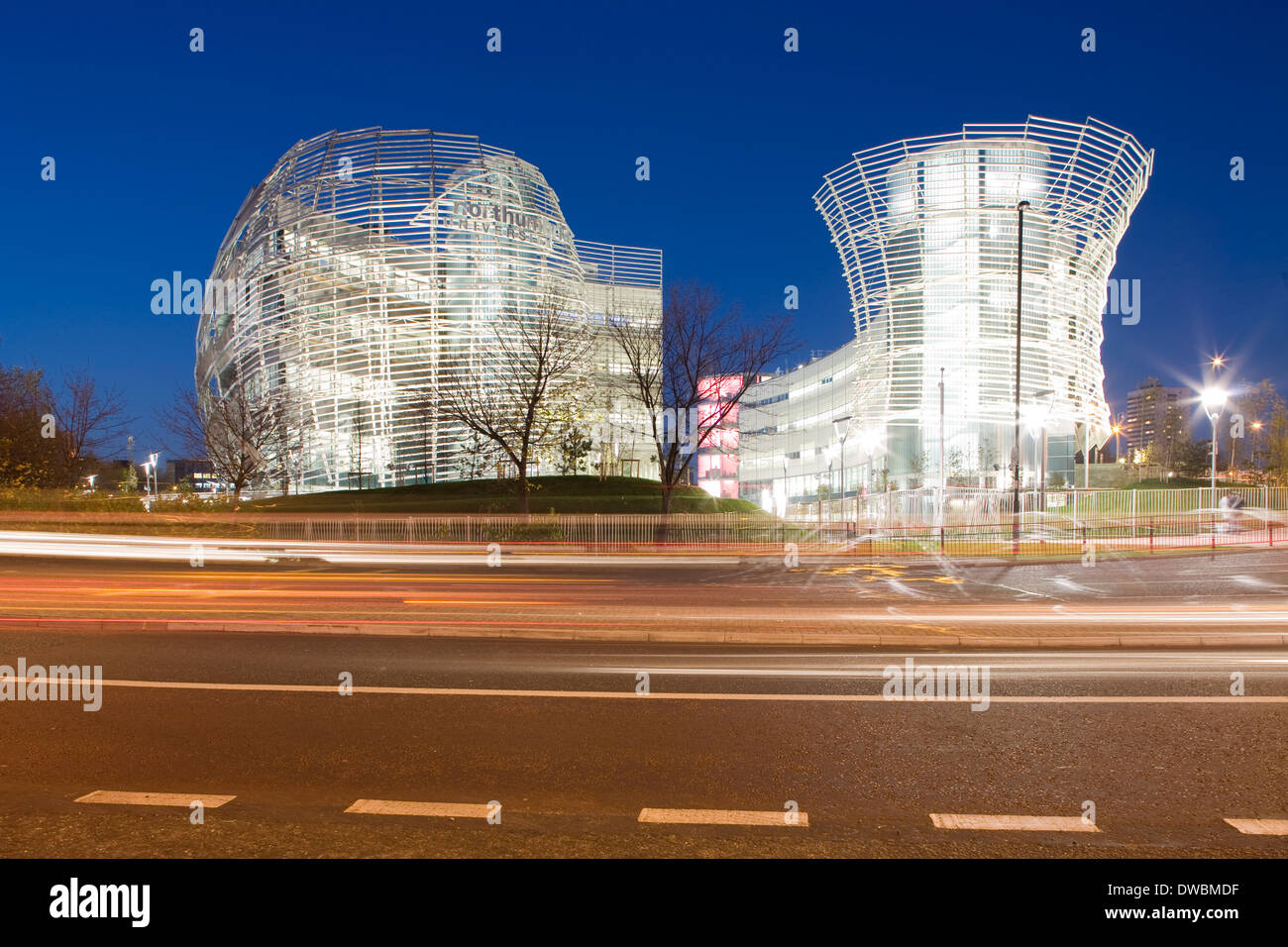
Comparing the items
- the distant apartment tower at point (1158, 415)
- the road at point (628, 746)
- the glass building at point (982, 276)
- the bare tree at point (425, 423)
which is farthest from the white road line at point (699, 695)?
the distant apartment tower at point (1158, 415)

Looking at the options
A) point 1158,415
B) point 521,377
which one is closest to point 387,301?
point 521,377

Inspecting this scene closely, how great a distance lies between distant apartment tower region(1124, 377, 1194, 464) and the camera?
9556cm

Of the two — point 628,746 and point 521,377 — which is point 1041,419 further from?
point 628,746

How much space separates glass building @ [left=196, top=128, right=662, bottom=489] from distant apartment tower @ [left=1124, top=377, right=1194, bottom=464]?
56127 mm

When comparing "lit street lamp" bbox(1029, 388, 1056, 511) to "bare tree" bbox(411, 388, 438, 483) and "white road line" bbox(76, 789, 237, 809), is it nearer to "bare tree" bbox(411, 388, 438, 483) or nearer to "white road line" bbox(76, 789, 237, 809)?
"bare tree" bbox(411, 388, 438, 483)

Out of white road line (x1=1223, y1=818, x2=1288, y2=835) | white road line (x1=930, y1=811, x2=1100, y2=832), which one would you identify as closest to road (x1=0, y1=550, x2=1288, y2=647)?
white road line (x1=1223, y1=818, x2=1288, y2=835)

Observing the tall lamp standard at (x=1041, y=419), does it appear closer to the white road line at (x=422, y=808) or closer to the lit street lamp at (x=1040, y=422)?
the lit street lamp at (x=1040, y=422)

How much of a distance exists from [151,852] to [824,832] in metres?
3.76

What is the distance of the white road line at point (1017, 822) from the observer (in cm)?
444

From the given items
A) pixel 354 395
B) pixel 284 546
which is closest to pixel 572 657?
pixel 284 546

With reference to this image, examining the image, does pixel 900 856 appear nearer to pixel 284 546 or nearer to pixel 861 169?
pixel 284 546

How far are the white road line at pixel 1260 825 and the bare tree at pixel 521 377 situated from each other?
3029 centimetres
